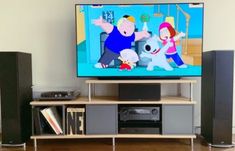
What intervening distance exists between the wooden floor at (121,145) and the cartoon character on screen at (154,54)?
0.75 metres

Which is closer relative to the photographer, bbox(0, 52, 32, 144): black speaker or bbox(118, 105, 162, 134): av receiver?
bbox(0, 52, 32, 144): black speaker

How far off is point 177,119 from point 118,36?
0.98 meters

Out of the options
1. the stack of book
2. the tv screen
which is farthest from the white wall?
the stack of book

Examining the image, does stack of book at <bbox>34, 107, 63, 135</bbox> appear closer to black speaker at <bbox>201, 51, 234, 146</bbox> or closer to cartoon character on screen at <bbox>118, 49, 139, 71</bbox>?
cartoon character on screen at <bbox>118, 49, 139, 71</bbox>

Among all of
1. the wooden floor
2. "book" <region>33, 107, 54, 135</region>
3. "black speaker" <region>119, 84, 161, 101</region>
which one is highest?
"black speaker" <region>119, 84, 161, 101</region>

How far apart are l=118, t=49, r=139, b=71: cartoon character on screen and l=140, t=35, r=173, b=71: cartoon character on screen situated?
0.08 m

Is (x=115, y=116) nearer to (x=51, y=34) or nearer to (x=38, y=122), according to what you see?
(x=38, y=122)

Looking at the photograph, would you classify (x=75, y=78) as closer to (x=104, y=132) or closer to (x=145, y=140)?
(x=104, y=132)

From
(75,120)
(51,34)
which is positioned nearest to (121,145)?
(75,120)

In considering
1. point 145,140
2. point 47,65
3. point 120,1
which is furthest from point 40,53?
point 145,140

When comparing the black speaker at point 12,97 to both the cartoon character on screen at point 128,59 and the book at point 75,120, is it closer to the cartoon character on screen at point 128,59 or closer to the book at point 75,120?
the book at point 75,120

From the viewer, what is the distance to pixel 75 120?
2.46 m

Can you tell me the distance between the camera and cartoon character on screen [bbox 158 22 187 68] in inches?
98.2

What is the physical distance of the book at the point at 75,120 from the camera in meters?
2.45
